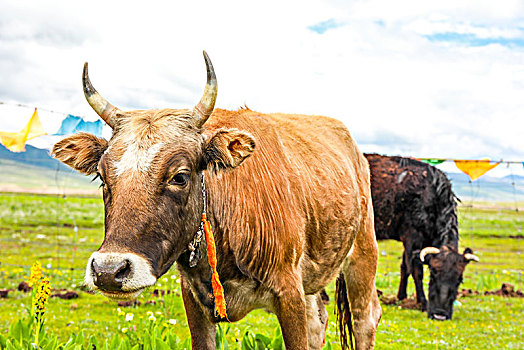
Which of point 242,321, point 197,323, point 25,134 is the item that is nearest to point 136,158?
point 197,323

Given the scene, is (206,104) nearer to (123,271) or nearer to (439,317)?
(123,271)

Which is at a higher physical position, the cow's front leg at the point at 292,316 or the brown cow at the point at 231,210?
the brown cow at the point at 231,210

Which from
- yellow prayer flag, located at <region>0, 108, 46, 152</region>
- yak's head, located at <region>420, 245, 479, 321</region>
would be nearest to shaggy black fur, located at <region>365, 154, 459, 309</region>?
yak's head, located at <region>420, 245, 479, 321</region>

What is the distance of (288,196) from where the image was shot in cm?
452

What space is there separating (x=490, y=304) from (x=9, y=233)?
2067cm

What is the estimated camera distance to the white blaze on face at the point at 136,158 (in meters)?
3.31

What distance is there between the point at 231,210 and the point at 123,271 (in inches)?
48.5

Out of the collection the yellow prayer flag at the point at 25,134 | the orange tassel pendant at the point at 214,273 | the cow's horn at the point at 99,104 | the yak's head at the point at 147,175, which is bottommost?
the yellow prayer flag at the point at 25,134

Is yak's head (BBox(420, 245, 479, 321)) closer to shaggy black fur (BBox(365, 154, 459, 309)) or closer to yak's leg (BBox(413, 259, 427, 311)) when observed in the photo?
yak's leg (BBox(413, 259, 427, 311))

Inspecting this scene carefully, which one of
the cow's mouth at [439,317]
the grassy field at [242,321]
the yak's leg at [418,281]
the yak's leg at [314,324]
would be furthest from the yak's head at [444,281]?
the yak's leg at [314,324]

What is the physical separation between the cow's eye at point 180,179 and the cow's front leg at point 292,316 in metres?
1.30

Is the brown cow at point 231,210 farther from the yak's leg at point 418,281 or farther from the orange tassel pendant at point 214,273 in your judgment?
the yak's leg at point 418,281

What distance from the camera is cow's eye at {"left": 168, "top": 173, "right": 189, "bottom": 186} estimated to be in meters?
3.42

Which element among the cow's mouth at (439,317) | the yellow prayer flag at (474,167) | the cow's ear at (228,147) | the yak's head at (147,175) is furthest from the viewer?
the yellow prayer flag at (474,167)
